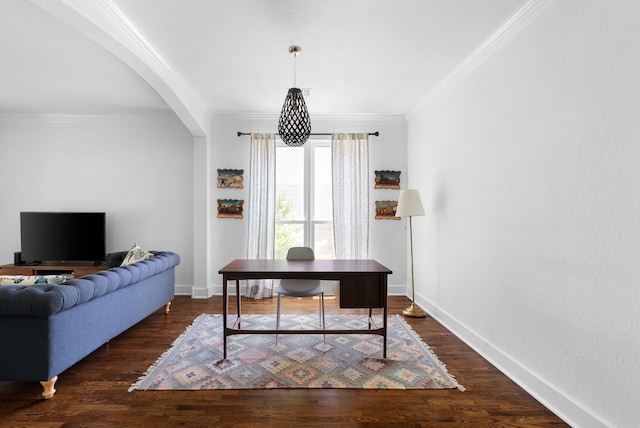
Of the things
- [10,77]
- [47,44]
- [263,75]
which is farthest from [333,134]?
[10,77]

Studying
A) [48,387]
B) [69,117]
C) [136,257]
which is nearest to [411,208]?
[136,257]

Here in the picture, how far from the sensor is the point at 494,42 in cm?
281

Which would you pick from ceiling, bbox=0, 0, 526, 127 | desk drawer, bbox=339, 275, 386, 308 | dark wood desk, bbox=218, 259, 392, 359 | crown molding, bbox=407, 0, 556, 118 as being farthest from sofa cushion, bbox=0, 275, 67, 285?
crown molding, bbox=407, 0, 556, 118

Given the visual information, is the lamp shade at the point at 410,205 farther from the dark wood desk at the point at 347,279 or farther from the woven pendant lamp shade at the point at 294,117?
the woven pendant lamp shade at the point at 294,117

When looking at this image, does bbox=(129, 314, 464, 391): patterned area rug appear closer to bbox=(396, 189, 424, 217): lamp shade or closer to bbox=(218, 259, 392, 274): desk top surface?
bbox=(218, 259, 392, 274): desk top surface

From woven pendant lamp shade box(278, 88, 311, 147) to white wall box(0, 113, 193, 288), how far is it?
2.68m

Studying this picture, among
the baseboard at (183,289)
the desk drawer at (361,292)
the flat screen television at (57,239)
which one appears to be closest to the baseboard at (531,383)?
the desk drawer at (361,292)

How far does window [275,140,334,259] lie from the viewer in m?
5.17

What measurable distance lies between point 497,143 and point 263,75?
7.60 ft

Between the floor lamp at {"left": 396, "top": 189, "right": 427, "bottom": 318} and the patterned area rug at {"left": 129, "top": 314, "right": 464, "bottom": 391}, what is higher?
the floor lamp at {"left": 396, "top": 189, "right": 427, "bottom": 318}

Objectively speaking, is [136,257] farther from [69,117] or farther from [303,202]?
[69,117]

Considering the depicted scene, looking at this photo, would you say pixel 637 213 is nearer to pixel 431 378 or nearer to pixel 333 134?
pixel 431 378

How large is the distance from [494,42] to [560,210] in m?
1.51

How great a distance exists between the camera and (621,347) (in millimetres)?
1724
